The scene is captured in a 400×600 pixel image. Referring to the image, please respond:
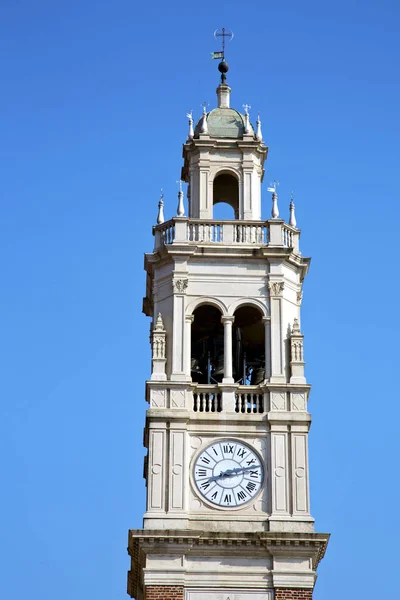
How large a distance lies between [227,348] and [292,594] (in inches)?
297

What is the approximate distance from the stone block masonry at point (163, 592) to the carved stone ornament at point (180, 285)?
8.97 m

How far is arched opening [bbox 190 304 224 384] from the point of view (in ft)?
170

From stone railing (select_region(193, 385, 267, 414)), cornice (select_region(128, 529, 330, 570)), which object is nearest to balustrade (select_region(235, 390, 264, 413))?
stone railing (select_region(193, 385, 267, 414))

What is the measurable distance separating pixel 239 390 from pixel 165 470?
10.9ft

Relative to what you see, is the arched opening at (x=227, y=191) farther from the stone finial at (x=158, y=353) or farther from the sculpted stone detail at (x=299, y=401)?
the sculpted stone detail at (x=299, y=401)

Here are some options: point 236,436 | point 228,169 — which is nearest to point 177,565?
point 236,436

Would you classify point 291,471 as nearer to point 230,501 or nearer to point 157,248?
point 230,501

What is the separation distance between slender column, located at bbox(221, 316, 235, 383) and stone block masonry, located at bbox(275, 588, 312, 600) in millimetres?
6437

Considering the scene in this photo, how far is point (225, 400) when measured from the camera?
50.0 m

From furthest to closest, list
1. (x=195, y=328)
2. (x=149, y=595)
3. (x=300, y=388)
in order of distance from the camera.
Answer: (x=195, y=328), (x=300, y=388), (x=149, y=595)

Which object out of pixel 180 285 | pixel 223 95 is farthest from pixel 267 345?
pixel 223 95

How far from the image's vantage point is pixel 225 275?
51.7 metres

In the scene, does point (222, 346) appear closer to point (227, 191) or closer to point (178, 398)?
point (178, 398)

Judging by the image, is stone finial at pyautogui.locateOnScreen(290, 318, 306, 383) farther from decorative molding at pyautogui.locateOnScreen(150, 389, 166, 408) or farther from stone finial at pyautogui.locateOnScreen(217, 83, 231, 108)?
stone finial at pyautogui.locateOnScreen(217, 83, 231, 108)
